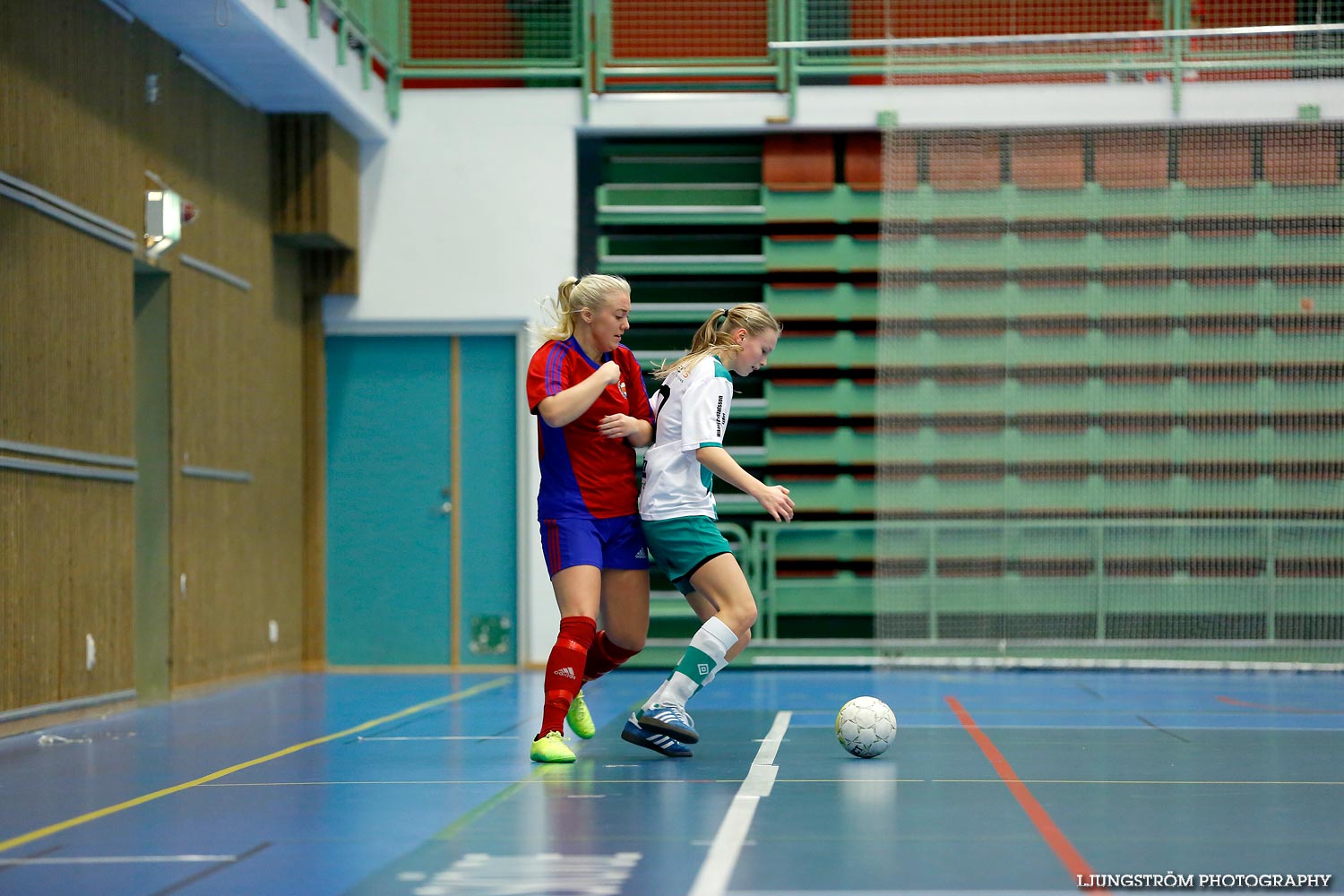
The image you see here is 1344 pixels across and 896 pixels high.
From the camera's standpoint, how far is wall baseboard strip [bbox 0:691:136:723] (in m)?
7.75

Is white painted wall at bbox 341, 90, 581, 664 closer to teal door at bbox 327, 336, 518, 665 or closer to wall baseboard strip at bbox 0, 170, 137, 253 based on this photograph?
teal door at bbox 327, 336, 518, 665

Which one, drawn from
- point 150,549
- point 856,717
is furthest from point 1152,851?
point 150,549

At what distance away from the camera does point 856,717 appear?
20.2ft

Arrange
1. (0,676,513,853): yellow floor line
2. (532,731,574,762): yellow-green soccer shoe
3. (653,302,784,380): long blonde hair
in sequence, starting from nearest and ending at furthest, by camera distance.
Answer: (0,676,513,853): yellow floor line < (532,731,574,762): yellow-green soccer shoe < (653,302,784,380): long blonde hair

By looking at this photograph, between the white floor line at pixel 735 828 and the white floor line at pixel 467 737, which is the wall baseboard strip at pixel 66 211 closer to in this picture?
the white floor line at pixel 467 737

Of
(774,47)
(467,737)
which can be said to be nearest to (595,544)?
(467,737)

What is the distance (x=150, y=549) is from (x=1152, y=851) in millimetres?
7708

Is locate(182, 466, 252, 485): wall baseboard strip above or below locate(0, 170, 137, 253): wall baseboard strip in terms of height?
below

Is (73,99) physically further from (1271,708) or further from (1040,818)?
(1271,708)

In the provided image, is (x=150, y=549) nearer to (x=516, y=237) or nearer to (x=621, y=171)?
(x=516, y=237)

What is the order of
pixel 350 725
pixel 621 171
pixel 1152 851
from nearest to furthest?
pixel 1152 851 < pixel 350 725 < pixel 621 171

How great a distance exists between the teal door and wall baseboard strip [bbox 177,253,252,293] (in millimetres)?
1808

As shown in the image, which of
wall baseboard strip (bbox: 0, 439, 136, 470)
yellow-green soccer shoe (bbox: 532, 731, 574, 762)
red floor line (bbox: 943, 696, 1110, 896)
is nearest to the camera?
red floor line (bbox: 943, 696, 1110, 896)

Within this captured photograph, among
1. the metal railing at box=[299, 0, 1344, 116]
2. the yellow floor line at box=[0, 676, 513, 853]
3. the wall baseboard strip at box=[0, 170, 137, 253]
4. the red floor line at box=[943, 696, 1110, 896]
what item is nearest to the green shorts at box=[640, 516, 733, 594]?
the red floor line at box=[943, 696, 1110, 896]
